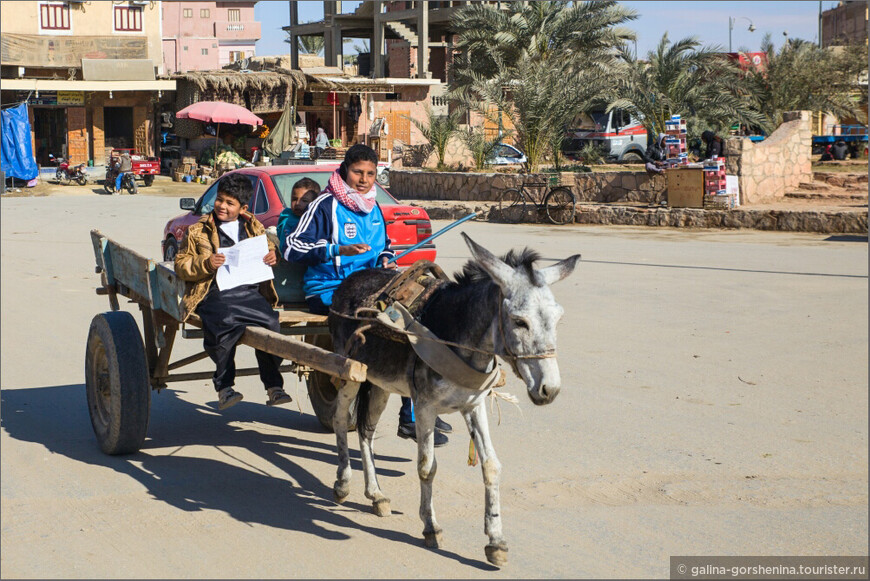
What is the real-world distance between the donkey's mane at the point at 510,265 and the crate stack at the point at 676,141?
1823 centimetres

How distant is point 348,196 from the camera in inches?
230

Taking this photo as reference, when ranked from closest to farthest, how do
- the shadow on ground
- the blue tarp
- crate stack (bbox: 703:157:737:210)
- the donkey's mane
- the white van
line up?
1. the donkey's mane
2. the shadow on ground
3. crate stack (bbox: 703:157:737:210)
4. the blue tarp
5. the white van

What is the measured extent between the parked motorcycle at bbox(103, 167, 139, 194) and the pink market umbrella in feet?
10.7

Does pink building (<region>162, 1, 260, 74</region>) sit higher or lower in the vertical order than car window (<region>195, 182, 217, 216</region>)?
higher

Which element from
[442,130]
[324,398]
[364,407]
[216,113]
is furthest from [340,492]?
[216,113]

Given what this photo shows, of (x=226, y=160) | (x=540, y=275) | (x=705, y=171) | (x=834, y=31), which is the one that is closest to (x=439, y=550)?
(x=540, y=275)

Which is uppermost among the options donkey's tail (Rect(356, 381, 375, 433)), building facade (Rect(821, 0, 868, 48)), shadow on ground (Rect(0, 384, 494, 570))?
building facade (Rect(821, 0, 868, 48))

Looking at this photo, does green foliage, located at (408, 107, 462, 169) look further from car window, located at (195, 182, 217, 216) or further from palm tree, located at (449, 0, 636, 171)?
car window, located at (195, 182, 217, 216)

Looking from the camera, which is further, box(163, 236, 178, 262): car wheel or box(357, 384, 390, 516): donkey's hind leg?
box(163, 236, 178, 262): car wheel

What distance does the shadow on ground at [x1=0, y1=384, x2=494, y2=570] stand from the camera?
18.0 feet

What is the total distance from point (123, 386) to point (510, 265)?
299 cm

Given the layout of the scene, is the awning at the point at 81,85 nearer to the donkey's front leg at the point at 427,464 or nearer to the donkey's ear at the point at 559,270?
the donkey's front leg at the point at 427,464

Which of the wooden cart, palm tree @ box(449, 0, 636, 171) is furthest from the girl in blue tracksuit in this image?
palm tree @ box(449, 0, 636, 171)

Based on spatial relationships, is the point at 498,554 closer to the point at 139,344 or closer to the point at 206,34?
the point at 139,344
